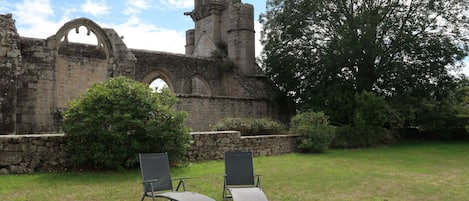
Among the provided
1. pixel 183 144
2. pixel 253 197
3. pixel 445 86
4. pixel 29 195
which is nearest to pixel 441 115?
pixel 445 86

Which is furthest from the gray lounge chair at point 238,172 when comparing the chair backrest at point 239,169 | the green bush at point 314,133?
the green bush at point 314,133

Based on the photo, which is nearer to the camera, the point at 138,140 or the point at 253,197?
the point at 253,197

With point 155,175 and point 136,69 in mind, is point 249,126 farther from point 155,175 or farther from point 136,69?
point 155,175

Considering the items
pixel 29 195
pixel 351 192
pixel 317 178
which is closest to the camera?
pixel 29 195

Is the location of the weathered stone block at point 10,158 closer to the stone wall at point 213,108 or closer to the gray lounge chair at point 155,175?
the gray lounge chair at point 155,175

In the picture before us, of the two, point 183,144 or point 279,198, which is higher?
point 183,144

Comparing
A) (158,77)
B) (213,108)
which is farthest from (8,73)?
(158,77)

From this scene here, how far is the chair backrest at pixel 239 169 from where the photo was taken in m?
6.83

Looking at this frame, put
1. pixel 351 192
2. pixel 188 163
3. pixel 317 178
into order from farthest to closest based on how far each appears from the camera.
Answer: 1. pixel 188 163
2. pixel 317 178
3. pixel 351 192

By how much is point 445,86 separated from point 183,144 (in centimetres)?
1613

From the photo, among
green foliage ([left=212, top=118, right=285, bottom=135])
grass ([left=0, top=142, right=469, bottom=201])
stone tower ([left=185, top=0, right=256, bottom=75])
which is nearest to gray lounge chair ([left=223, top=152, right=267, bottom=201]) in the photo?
grass ([left=0, top=142, right=469, bottom=201])

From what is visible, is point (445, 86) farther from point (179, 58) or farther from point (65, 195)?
point (65, 195)

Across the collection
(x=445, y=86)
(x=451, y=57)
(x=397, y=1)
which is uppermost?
(x=397, y=1)

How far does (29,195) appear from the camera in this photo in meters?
6.81
